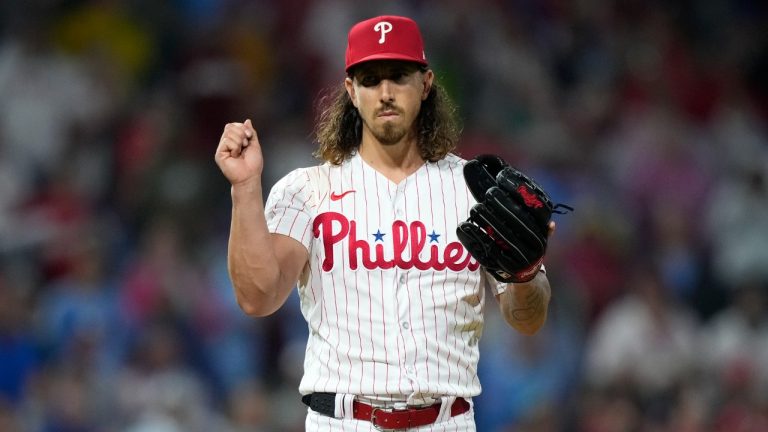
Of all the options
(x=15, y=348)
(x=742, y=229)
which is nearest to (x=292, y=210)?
(x=15, y=348)

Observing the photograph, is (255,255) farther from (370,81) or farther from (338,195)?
(370,81)

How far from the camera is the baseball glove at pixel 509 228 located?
10.6ft

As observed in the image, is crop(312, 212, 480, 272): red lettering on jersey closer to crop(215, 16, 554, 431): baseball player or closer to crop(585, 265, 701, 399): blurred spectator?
crop(215, 16, 554, 431): baseball player

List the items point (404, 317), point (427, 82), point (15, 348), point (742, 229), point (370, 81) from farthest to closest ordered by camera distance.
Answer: point (742, 229) < point (15, 348) < point (427, 82) < point (370, 81) < point (404, 317)

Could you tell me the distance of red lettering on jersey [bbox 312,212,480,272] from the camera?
3393mm

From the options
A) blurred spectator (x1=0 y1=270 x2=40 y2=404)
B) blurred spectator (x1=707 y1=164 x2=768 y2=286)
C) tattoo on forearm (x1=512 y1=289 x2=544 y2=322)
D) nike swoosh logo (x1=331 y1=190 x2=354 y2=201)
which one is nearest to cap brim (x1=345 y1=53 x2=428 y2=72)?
nike swoosh logo (x1=331 y1=190 x2=354 y2=201)

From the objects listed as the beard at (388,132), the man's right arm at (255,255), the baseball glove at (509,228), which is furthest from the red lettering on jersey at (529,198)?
the man's right arm at (255,255)

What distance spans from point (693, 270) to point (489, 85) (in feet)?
5.90

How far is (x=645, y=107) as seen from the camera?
7898mm

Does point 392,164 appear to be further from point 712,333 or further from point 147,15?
point 147,15

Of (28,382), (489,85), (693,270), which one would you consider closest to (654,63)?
(489,85)

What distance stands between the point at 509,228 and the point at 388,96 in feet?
1.70

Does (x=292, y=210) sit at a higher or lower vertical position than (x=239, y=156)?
lower

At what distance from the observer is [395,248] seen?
3402 mm
